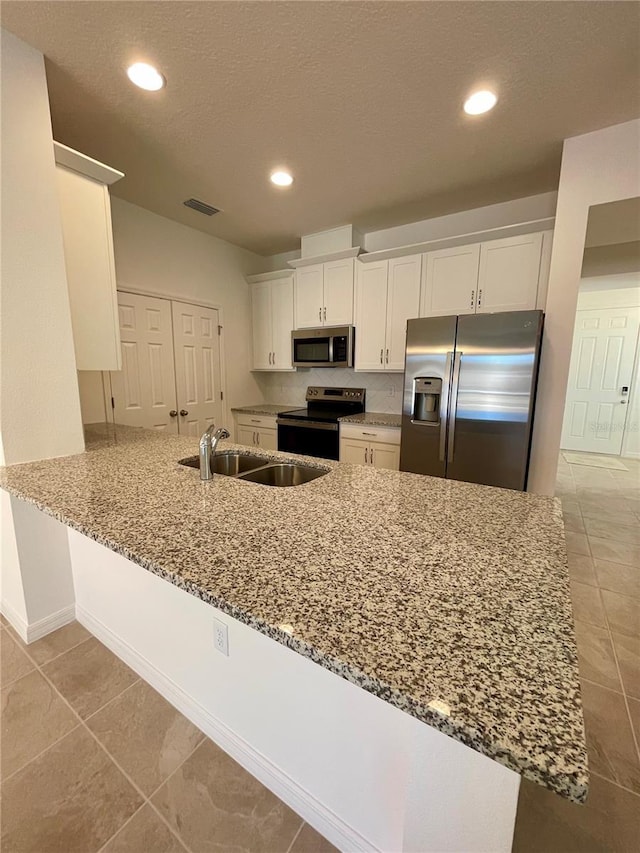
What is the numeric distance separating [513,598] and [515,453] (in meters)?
1.95

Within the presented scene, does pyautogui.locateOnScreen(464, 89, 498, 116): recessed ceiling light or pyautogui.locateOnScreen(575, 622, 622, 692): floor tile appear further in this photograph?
pyautogui.locateOnScreen(464, 89, 498, 116): recessed ceiling light

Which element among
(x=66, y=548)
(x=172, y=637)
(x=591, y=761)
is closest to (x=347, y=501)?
(x=172, y=637)

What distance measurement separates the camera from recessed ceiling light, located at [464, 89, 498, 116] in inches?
69.5

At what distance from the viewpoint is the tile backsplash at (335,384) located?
375 centimetres

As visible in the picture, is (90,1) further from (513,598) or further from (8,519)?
(513,598)

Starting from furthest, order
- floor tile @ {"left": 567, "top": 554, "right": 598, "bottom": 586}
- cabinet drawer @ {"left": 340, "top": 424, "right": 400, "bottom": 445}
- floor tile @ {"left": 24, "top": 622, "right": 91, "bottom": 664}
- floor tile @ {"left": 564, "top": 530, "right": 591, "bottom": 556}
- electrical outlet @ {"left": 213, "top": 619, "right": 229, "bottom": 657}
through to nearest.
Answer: cabinet drawer @ {"left": 340, "top": 424, "right": 400, "bottom": 445}
floor tile @ {"left": 564, "top": 530, "right": 591, "bottom": 556}
floor tile @ {"left": 567, "top": 554, "right": 598, "bottom": 586}
floor tile @ {"left": 24, "top": 622, "right": 91, "bottom": 664}
electrical outlet @ {"left": 213, "top": 619, "right": 229, "bottom": 657}

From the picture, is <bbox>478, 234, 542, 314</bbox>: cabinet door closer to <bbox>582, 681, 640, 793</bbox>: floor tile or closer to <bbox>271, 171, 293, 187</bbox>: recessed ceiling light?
<bbox>271, 171, 293, 187</bbox>: recessed ceiling light

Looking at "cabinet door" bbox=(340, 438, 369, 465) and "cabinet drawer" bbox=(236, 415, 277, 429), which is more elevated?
"cabinet drawer" bbox=(236, 415, 277, 429)

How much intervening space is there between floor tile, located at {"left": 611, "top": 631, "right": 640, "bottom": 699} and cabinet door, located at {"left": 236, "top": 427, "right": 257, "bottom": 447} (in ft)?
11.1

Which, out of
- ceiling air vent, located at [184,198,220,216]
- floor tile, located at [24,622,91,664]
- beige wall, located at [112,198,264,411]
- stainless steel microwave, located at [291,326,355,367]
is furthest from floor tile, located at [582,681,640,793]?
ceiling air vent, located at [184,198,220,216]

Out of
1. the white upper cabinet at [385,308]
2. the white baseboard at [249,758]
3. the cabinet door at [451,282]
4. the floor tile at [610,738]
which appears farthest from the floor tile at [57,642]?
the cabinet door at [451,282]

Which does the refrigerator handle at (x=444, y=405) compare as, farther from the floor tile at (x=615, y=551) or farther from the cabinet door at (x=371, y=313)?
the floor tile at (x=615, y=551)

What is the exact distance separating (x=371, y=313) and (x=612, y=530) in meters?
2.91

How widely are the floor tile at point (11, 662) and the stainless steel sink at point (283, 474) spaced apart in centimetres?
132
